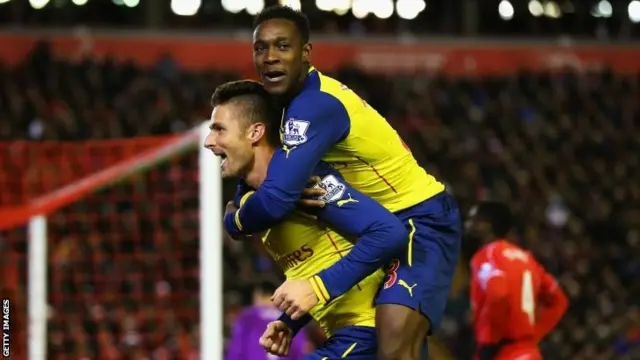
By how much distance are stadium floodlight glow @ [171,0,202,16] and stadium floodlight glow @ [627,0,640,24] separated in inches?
253

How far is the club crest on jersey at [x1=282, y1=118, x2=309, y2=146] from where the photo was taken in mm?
3609

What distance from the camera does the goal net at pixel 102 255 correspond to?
687 cm

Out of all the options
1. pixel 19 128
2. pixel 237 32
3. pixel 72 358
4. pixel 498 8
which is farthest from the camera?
pixel 498 8

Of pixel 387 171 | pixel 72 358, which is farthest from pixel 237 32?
A: pixel 387 171

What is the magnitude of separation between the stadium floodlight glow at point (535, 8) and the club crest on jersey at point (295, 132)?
47.4 ft

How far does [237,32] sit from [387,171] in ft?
38.9

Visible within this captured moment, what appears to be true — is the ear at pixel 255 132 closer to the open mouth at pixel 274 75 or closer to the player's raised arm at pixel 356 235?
the open mouth at pixel 274 75

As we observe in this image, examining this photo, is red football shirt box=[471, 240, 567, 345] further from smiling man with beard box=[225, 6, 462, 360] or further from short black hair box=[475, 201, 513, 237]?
smiling man with beard box=[225, 6, 462, 360]

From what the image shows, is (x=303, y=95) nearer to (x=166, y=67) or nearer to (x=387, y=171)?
(x=387, y=171)

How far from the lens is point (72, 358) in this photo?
6965 millimetres

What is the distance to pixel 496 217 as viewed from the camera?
6.12 meters

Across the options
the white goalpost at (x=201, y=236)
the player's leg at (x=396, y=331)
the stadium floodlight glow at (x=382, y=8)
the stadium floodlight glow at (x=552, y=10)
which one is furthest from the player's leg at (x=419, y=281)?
the stadium floodlight glow at (x=552, y=10)

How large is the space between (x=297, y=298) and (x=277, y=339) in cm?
37

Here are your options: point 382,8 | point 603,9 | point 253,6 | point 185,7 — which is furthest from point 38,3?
point 603,9
